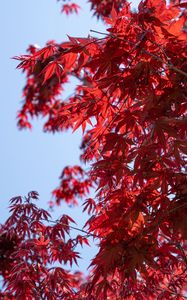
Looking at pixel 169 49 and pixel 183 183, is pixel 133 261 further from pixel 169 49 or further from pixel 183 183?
pixel 169 49

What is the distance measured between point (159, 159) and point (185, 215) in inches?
13.0

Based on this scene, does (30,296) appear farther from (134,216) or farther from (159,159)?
(159,159)

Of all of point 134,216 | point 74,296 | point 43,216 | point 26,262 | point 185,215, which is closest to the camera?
point 185,215

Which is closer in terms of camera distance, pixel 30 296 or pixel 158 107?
pixel 158 107

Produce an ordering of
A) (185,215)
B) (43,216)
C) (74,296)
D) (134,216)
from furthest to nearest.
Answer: (43,216), (74,296), (134,216), (185,215)

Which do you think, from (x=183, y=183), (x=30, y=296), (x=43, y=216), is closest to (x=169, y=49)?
(x=183, y=183)

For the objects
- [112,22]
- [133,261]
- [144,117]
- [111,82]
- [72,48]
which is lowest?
[133,261]

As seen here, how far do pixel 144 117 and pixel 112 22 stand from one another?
24.8 inches

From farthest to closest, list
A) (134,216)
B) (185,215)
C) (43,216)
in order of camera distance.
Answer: (43,216)
(134,216)
(185,215)

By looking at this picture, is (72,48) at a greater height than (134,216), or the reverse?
(72,48)

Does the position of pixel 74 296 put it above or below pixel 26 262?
below

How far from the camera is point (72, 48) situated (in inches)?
76.8

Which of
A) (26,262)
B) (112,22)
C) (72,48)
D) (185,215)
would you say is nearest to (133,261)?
(185,215)

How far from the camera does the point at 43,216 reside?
344cm
